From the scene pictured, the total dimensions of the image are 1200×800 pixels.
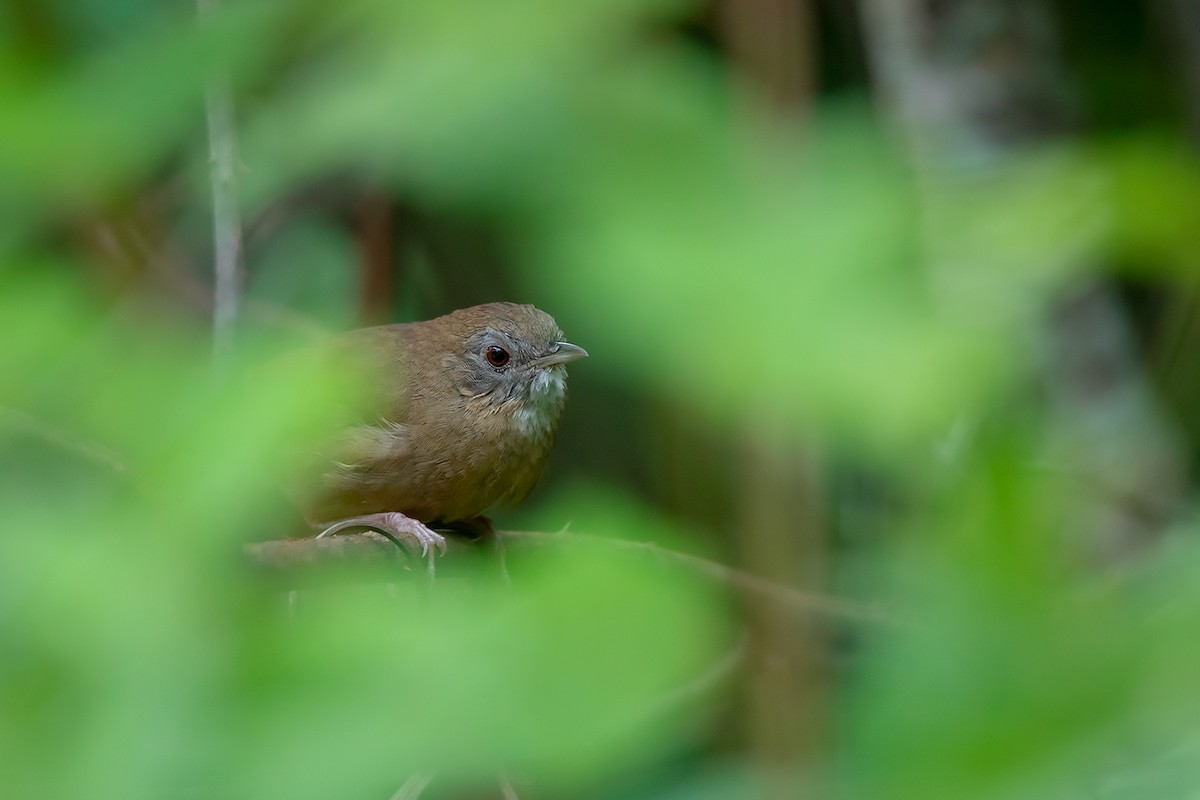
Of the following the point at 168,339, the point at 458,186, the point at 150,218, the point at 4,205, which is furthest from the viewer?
the point at 150,218

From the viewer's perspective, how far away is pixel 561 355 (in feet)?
12.5

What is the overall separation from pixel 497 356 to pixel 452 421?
272mm

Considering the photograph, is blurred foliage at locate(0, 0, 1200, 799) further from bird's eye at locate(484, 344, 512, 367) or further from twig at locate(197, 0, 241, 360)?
bird's eye at locate(484, 344, 512, 367)

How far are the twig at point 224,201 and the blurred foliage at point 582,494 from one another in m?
0.14

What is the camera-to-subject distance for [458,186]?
1795mm

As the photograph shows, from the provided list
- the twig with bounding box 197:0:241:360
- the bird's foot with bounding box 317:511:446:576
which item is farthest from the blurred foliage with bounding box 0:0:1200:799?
the bird's foot with bounding box 317:511:446:576

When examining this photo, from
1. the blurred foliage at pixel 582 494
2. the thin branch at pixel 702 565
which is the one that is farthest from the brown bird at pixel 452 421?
the blurred foliage at pixel 582 494

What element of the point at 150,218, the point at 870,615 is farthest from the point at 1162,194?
the point at 150,218

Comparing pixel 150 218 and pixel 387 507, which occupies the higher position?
pixel 150 218

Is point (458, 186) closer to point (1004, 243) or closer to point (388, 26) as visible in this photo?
point (388, 26)

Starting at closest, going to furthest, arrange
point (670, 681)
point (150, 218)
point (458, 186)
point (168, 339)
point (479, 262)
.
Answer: point (670, 681) < point (168, 339) < point (458, 186) < point (150, 218) < point (479, 262)

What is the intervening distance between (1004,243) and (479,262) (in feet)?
6.62

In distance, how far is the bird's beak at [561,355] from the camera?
146 inches

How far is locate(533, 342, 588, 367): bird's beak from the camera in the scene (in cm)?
370
